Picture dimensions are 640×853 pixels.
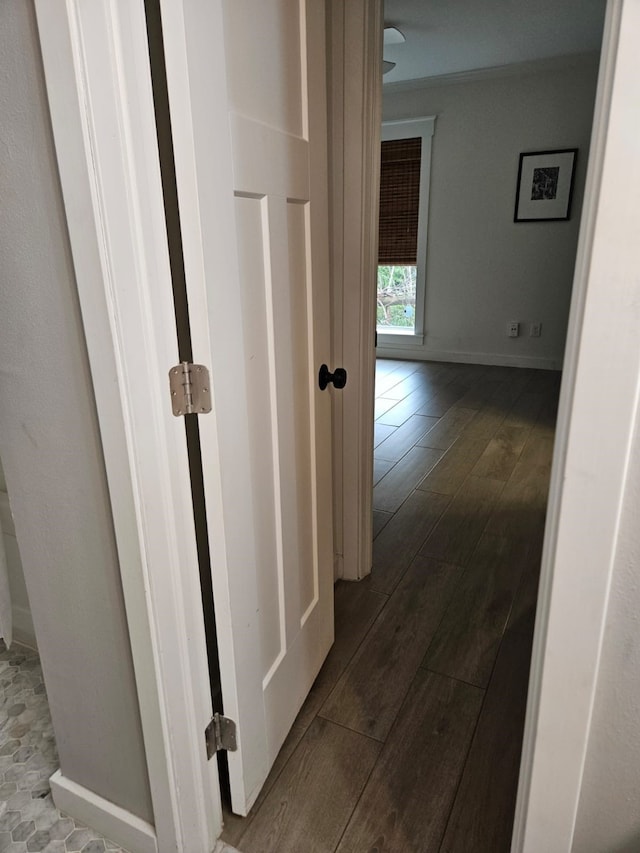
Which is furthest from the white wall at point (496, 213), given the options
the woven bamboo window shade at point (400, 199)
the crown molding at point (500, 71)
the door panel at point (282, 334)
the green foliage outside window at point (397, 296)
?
the door panel at point (282, 334)

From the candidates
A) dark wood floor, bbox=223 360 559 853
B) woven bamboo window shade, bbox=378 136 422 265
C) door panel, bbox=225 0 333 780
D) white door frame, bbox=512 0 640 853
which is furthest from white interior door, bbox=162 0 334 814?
woven bamboo window shade, bbox=378 136 422 265

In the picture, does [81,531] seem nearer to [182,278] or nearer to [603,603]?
[182,278]

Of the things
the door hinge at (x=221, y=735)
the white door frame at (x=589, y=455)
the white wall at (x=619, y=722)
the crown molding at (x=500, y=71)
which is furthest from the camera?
the crown molding at (x=500, y=71)

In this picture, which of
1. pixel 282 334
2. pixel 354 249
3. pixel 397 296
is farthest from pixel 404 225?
pixel 282 334

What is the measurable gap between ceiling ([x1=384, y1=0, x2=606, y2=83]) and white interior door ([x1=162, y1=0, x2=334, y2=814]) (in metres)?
2.92

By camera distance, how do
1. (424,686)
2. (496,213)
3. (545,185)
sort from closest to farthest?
1. (424,686)
2. (545,185)
3. (496,213)

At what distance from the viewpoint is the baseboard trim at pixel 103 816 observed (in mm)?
1142

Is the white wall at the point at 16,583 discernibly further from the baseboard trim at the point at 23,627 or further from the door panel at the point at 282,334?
the door panel at the point at 282,334

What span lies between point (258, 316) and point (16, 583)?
130 centimetres

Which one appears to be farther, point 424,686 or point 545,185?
point 545,185

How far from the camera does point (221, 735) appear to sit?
112 centimetres

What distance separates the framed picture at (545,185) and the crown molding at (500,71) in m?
0.63

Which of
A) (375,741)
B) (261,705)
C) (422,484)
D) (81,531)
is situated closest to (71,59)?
(81,531)

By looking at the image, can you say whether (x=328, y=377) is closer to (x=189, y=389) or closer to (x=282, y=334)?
(x=282, y=334)
